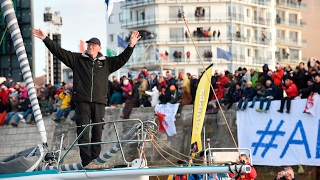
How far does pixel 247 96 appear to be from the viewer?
23953mm

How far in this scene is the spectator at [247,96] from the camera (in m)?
23.6

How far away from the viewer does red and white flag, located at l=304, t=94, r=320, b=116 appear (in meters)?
21.9

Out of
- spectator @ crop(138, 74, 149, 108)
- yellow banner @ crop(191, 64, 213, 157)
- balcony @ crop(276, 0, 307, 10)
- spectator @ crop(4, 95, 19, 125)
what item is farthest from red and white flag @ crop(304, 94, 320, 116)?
balcony @ crop(276, 0, 307, 10)

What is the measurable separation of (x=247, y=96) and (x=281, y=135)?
1.56 m

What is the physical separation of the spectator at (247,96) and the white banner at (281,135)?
176 mm

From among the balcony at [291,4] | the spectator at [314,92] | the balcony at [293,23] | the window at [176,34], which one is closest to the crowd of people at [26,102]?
the spectator at [314,92]

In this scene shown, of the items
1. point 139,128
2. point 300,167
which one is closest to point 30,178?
point 139,128

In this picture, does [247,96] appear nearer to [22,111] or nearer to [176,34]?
[22,111]

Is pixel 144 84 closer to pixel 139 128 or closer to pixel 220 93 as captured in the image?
pixel 220 93

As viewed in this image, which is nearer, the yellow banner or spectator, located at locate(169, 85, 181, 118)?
the yellow banner

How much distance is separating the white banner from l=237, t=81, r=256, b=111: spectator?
0.58 ft

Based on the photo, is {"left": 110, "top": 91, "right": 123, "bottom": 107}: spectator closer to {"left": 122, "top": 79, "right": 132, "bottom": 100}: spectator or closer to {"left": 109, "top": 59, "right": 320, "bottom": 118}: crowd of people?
{"left": 109, "top": 59, "right": 320, "bottom": 118}: crowd of people

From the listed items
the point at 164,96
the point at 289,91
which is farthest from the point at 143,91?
the point at 289,91

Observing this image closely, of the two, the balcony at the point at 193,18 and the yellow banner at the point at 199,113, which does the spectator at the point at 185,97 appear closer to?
the yellow banner at the point at 199,113
